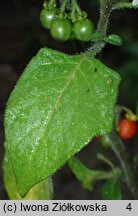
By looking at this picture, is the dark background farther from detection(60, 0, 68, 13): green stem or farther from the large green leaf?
the large green leaf

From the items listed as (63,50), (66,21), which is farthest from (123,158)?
(63,50)

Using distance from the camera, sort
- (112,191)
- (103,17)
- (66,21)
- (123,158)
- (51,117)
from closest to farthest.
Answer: (51,117), (103,17), (66,21), (123,158), (112,191)

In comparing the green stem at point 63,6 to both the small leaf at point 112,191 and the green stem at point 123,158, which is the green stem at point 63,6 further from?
the small leaf at point 112,191

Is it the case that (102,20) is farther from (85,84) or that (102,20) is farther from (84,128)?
(84,128)

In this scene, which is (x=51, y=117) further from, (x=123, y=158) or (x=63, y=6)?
(x=123, y=158)

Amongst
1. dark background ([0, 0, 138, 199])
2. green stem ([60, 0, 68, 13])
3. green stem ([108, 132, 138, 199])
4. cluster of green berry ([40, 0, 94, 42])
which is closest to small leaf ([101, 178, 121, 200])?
green stem ([108, 132, 138, 199])

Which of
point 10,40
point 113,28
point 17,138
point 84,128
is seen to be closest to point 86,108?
point 84,128

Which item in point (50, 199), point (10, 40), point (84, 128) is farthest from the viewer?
point (10, 40)
